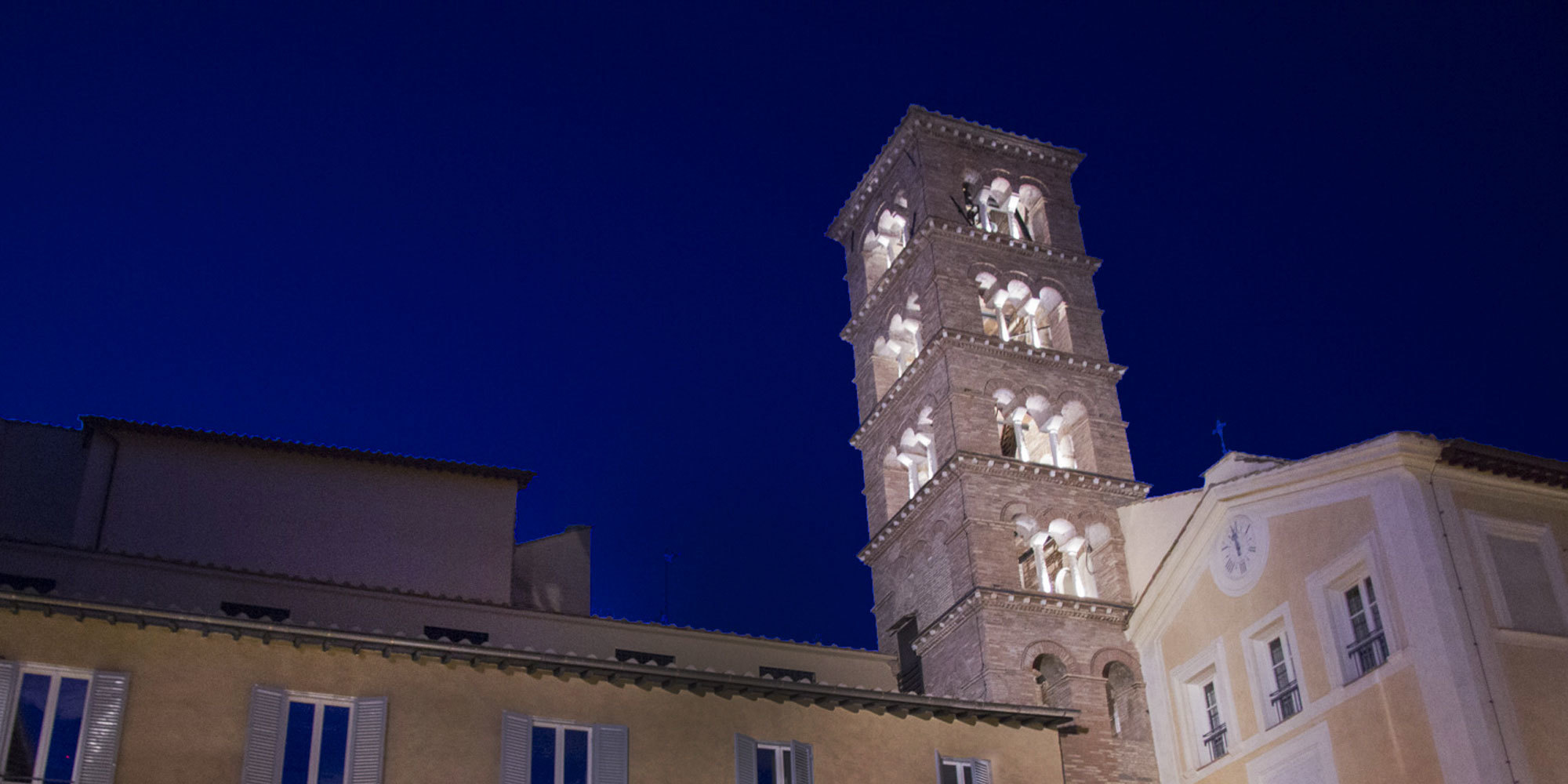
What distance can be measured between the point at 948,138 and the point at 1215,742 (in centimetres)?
2109

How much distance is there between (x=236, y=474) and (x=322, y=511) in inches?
70.6

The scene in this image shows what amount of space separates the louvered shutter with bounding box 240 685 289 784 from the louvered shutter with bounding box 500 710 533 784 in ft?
9.59

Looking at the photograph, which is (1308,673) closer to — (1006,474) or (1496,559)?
(1496,559)

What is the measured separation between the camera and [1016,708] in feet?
82.9

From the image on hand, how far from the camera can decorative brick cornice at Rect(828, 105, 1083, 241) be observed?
141 ft

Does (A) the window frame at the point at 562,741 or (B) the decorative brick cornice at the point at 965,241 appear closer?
(A) the window frame at the point at 562,741

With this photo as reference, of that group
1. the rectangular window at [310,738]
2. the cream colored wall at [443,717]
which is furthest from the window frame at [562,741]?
the rectangular window at [310,738]

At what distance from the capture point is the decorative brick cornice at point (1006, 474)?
117 ft

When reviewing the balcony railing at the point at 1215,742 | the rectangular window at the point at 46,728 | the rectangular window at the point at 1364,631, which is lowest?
the rectangular window at the point at 46,728

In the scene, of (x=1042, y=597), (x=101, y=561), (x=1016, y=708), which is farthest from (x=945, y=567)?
(x=101, y=561)

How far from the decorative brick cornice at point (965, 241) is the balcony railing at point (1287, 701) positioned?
58.8 feet

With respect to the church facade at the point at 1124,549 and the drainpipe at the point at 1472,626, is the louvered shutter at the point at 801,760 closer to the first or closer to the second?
the church facade at the point at 1124,549

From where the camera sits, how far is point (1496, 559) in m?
22.6

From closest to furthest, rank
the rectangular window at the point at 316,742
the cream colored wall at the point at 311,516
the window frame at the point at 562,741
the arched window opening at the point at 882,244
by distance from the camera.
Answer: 1. the rectangular window at the point at 316,742
2. the window frame at the point at 562,741
3. the cream colored wall at the point at 311,516
4. the arched window opening at the point at 882,244
